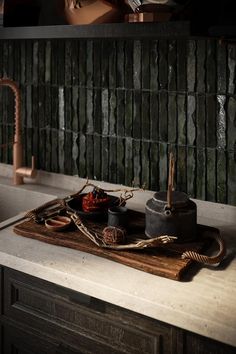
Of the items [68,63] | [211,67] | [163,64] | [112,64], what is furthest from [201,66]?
[68,63]

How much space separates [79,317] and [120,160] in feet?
2.33

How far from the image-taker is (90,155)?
1854 mm

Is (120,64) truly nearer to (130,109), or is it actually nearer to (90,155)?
(130,109)

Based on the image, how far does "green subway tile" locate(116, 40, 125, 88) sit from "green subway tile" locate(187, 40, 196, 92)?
257 millimetres

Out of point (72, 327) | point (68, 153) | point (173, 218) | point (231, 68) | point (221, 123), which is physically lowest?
point (72, 327)

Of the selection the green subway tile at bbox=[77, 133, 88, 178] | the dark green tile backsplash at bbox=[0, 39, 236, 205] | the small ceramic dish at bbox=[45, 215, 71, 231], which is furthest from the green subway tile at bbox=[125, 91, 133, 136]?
the small ceramic dish at bbox=[45, 215, 71, 231]

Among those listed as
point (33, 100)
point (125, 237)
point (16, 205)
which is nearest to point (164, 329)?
point (125, 237)

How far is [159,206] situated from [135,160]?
438 mm

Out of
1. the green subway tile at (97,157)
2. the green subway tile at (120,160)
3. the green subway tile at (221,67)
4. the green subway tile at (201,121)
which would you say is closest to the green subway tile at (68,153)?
the green subway tile at (97,157)

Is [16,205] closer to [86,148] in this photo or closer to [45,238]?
[86,148]

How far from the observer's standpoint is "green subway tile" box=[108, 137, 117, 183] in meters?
1.78

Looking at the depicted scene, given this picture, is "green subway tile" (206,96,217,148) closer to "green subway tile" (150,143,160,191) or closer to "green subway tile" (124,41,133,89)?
"green subway tile" (150,143,160,191)

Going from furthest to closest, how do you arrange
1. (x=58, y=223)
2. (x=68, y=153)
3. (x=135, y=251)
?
(x=68, y=153) < (x=58, y=223) < (x=135, y=251)

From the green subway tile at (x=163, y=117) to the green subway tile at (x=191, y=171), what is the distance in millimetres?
104
